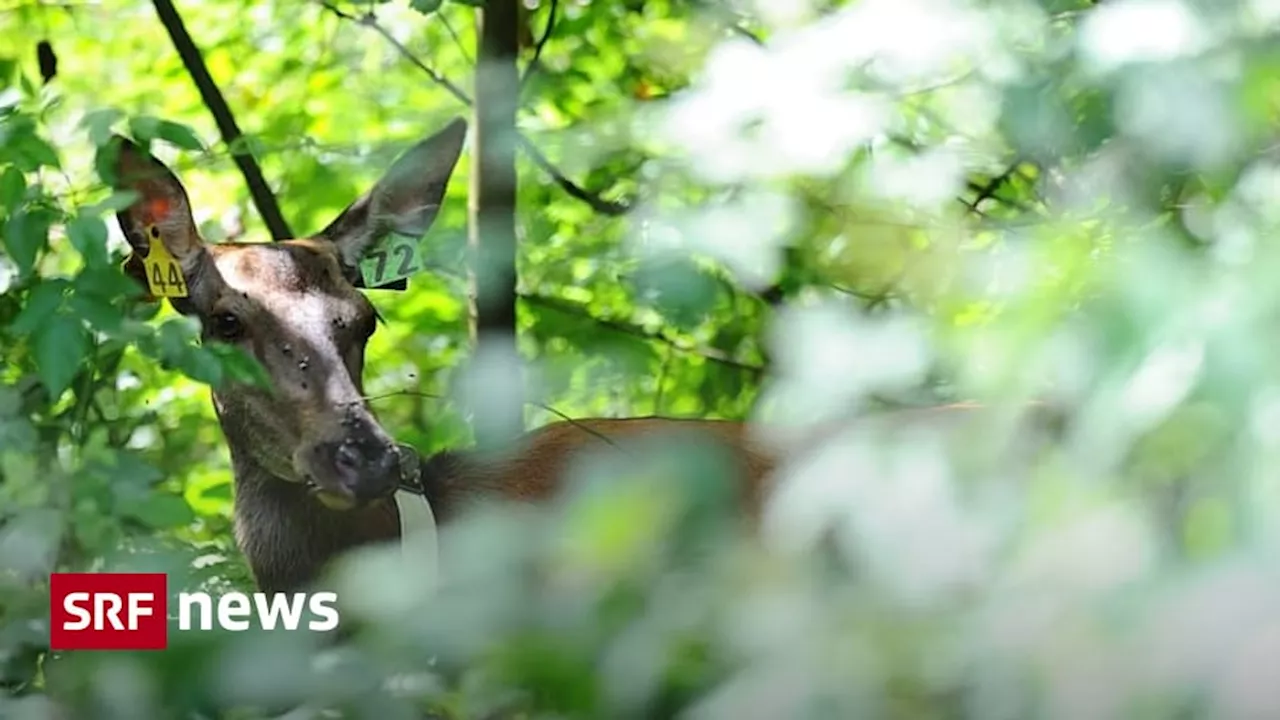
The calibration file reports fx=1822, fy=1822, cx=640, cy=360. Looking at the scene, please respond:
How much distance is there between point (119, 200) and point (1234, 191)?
1.39 m

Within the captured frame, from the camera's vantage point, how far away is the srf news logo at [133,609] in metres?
1.47

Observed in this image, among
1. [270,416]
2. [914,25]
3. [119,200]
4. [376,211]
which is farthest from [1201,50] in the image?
[376,211]

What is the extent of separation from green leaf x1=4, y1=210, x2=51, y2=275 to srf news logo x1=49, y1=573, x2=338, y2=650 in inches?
21.1

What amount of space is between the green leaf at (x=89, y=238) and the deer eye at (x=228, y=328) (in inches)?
51.5

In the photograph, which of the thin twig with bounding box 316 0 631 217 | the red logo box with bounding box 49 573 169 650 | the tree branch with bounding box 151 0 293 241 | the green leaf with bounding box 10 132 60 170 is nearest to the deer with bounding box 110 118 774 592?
the thin twig with bounding box 316 0 631 217

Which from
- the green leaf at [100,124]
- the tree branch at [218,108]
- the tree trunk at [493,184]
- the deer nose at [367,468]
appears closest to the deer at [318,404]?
the deer nose at [367,468]

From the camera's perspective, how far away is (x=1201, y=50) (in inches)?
43.1

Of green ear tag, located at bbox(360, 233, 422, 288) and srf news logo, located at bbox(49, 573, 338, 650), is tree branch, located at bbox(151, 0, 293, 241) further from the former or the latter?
srf news logo, located at bbox(49, 573, 338, 650)

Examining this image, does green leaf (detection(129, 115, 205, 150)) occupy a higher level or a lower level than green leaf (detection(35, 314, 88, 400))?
higher

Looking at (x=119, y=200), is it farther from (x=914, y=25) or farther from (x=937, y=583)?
(x=937, y=583)

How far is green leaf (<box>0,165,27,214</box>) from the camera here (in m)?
2.43

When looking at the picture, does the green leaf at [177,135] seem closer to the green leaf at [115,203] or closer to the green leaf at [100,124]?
the green leaf at [100,124]

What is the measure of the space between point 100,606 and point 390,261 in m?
2.09

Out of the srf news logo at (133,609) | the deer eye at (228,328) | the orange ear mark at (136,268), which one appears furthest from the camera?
the orange ear mark at (136,268)
